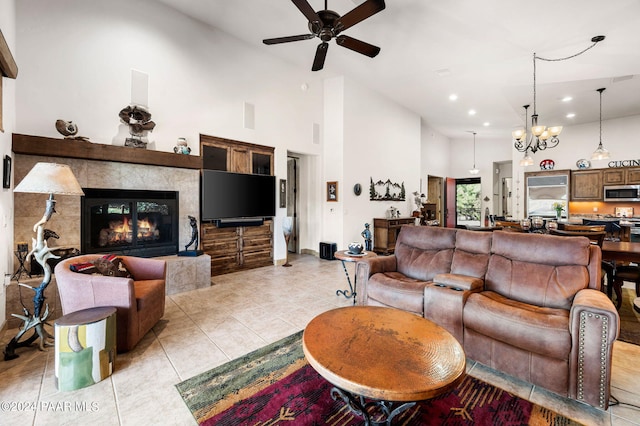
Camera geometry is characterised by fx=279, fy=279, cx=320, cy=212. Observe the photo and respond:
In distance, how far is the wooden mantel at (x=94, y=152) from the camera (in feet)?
10.4

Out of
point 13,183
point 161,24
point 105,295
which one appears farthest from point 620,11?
point 13,183

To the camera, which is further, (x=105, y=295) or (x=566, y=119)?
(x=566, y=119)

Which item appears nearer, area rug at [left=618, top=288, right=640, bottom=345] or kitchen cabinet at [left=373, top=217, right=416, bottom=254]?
area rug at [left=618, top=288, right=640, bottom=345]

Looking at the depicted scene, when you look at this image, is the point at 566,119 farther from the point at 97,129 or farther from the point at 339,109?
the point at 97,129

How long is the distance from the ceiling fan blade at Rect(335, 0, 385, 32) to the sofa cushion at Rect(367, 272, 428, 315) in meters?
2.91

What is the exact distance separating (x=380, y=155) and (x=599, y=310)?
624 cm

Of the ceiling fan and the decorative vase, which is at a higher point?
the ceiling fan

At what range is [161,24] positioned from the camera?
14.1ft

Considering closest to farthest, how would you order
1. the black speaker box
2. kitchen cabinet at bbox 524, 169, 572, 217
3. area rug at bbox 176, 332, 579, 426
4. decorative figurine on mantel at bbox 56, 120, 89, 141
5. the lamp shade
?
area rug at bbox 176, 332, 579, 426 < the lamp shade < decorative figurine on mantel at bbox 56, 120, 89, 141 < the black speaker box < kitchen cabinet at bbox 524, 169, 572, 217

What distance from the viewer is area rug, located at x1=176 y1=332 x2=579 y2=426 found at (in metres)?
1.67

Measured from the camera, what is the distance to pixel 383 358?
144 cm

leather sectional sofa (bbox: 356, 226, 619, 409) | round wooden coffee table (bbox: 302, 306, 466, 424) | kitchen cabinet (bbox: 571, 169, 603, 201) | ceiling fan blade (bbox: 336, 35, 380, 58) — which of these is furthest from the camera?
kitchen cabinet (bbox: 571, 169, 603, 201)

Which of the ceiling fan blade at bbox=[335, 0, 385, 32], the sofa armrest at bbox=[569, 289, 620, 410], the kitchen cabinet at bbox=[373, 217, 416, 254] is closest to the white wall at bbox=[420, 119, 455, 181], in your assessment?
the kitchen cabinet at bbox=[373, 217, 416, 254]

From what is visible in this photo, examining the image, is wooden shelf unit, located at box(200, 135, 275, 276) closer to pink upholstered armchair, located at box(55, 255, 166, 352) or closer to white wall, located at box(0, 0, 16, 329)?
white wall, located at box(0, 0, 16, 329)
